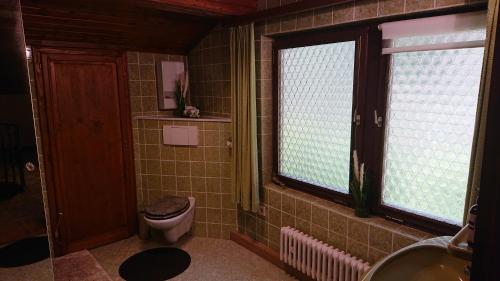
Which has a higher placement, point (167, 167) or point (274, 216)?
point (167, 167)

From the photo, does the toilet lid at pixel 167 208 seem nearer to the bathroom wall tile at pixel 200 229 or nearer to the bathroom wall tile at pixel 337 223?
the bathroom wall tile at pixel 200 229

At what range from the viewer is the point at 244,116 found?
8.85 ft

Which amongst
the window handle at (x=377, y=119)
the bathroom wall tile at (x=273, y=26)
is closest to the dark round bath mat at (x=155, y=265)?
the window handle at (x=377, y=119)

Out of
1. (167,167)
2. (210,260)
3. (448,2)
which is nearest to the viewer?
(448,2)

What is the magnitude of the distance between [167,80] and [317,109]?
5.58 ft

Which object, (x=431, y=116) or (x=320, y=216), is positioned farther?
(x=320, y=216)

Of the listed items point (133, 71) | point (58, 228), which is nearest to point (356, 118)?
point (133, 71)

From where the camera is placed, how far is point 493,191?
20.1 inches

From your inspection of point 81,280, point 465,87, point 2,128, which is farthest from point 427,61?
point 81,280

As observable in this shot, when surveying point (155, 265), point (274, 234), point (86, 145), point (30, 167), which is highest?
point (30, 167)

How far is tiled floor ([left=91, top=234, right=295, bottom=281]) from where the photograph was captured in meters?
2.65

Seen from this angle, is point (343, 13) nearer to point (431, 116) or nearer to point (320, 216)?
point (431, 116)

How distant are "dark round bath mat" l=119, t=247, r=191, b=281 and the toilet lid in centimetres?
39

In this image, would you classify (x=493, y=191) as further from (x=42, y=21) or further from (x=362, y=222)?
(x=42, y=21)
